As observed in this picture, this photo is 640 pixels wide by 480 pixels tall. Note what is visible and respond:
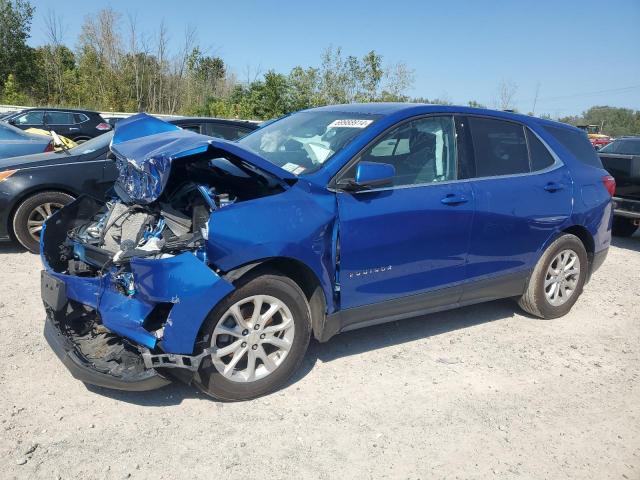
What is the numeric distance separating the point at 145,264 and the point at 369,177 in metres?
1.47

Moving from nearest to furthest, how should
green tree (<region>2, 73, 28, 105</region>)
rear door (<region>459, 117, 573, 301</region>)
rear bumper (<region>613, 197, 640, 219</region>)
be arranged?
rear door (<region>459, 117, 573, 301</region>) < rear bumper (<region>613, 197, 640, 219</region>) < green tree (<region>2, 73, 28, 105</region>)

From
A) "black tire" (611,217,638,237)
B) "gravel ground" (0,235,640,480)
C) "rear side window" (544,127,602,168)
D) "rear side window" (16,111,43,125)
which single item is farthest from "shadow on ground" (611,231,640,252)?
"rear side window" (16,111,43,125)

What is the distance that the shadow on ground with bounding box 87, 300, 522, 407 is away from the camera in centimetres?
328

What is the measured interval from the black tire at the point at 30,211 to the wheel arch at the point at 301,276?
4.05 meters

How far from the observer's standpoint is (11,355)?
3.70 m

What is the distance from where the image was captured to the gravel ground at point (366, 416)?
273 centimetres

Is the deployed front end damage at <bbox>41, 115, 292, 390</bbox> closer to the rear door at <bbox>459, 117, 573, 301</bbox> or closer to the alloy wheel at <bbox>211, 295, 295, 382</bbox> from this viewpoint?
the alloy wheel at <bbox>211, 295, 295, 382</bbox>

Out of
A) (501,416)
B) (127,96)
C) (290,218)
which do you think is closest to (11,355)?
(290,218)

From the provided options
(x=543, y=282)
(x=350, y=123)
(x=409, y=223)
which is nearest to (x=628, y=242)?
(x=543, y=282)

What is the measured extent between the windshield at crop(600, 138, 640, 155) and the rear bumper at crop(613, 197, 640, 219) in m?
1.95

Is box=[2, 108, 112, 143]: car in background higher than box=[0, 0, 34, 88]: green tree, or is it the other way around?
box=[0, 0, 34, 88]: green tree

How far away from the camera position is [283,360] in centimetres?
331

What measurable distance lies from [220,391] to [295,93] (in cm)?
2705

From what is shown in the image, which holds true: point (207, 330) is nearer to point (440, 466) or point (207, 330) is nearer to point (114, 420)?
point (114, 420)
